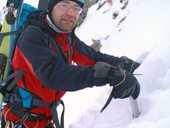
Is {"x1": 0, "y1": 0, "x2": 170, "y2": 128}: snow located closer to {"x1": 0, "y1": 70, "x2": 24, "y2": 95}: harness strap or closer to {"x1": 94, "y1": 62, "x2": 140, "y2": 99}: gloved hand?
{"x1": 94, "y1": 62, "x2": 140, "y2": 99}: gloved hand

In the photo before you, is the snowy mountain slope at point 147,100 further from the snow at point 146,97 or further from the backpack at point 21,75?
the backpack at point 21,75

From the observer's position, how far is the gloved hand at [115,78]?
344cm

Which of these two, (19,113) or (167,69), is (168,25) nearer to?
(167,69)

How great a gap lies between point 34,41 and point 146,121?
4.83 ft

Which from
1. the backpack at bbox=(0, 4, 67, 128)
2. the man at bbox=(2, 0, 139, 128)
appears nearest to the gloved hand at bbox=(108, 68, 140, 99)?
the man at bbox=(2, 0, 139, 128)

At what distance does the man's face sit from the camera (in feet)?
13.8

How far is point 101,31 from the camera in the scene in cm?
1360

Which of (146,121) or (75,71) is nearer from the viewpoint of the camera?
(75,71)

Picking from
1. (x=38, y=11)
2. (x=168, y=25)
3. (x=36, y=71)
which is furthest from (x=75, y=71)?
(x=168, y=25)

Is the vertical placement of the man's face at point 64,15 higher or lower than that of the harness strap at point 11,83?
higher

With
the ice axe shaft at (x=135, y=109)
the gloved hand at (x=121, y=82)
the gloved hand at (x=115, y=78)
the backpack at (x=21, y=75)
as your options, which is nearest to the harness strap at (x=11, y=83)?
the backpack at (x=21, y=75)

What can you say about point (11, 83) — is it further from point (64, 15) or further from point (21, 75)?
point (64, 15)

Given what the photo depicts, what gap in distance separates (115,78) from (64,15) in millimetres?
1156

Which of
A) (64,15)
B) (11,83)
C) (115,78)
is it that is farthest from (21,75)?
(115,78)
